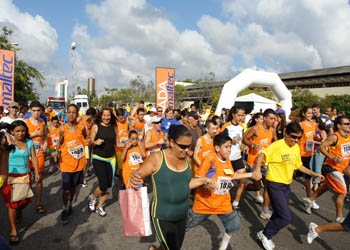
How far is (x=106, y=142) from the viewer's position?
488cm

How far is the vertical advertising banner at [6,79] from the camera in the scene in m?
11.8

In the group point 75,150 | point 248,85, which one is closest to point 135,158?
point 75,150

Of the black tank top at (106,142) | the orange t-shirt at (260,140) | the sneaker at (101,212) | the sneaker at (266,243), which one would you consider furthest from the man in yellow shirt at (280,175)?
the sneaker at (101,212)

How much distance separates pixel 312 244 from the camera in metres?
4.04

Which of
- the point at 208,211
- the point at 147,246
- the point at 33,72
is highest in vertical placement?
the point at 33,72

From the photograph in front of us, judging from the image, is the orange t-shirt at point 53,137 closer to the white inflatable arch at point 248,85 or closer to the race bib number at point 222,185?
the race bib number at point 222,185

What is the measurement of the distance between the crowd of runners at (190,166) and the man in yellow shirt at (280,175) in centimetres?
1

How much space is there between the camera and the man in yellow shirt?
12.2 feet

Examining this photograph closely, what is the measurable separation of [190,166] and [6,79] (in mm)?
11955

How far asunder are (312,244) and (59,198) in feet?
16.0

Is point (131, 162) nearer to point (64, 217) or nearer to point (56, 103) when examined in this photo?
point (64, 217)

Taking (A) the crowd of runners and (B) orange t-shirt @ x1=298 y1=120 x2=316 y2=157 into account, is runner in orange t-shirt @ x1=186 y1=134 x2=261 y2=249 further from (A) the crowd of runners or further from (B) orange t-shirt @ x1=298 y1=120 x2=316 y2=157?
(B) orange t-shirt @ x1=298 y1=120 x2=316 y2=157

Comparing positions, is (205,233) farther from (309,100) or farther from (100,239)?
(309,100)

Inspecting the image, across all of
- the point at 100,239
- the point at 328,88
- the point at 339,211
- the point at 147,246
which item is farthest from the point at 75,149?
the point at 328,88
